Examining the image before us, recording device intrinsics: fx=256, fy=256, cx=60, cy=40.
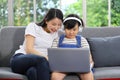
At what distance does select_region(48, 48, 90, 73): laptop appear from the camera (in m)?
1.95

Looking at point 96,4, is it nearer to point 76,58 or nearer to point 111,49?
point 111,49

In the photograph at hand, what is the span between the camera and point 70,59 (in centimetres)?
196

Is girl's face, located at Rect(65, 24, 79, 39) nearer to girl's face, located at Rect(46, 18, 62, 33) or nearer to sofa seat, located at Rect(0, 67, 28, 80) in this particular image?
girl's face, located at Rect(46, 18, 62, 33)

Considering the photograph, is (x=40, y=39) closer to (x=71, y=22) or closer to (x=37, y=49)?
(x=37, y=49)

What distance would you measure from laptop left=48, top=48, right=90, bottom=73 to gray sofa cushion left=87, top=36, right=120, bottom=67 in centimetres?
67

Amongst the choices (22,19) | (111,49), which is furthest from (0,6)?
(111,49)

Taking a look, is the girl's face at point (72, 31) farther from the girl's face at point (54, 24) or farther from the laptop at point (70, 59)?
the laptop at point (70, 59)

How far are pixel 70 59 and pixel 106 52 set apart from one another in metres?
0.82

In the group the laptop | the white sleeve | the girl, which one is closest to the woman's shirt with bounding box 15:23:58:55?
the white sleeve

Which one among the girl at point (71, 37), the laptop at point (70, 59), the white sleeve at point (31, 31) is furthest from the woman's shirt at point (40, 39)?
the laptop at point (70, 59)

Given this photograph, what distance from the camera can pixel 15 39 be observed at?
9.10 feet

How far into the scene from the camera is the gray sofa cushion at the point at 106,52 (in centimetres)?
266

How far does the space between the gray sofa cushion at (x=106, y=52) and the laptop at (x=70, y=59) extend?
67cm

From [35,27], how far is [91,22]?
1.10 metres
